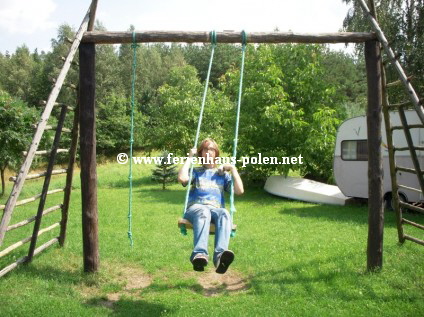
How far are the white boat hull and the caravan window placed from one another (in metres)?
1.41

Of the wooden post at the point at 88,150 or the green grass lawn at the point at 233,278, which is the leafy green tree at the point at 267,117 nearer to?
the green grass lawn at the point at 233,278

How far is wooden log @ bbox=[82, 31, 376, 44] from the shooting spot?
5252 mm

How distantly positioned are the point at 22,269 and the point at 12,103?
1218cm

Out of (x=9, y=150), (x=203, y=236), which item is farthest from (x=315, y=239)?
(x=9, y=150)

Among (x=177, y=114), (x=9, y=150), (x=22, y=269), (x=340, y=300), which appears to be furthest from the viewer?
(x=177, y=114)

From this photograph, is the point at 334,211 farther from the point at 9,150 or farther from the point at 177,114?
the point at 9,150

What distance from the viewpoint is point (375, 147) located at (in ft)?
17.5

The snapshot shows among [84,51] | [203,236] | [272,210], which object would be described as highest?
[84,51]

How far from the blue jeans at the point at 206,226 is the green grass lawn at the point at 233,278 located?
28.2 inches

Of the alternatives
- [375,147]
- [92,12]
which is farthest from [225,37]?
[375,147]

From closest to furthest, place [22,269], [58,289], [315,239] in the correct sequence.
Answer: [58,289] < [22,269] < [315,239]

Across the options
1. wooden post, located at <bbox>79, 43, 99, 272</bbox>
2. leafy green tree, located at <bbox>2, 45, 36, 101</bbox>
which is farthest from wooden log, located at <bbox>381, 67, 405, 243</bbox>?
leafy green tree, located at <bbox>2, 45, 36, 101</bbox>

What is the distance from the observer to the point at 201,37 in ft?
17.4

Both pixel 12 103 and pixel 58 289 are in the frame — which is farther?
pixel 12 103
